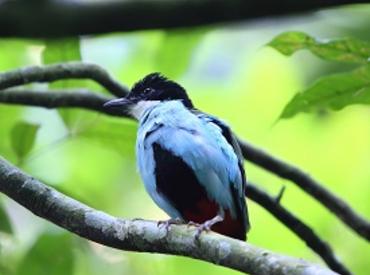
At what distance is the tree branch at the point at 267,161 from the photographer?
448cm

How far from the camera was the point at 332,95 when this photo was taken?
3.64 m

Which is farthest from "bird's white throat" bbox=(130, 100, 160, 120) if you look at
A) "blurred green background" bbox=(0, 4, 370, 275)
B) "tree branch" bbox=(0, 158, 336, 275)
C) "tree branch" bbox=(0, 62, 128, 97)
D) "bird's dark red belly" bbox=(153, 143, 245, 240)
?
"tree branch" bbox=(0, 158, 336, 275)

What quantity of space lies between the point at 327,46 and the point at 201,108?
2.45 m

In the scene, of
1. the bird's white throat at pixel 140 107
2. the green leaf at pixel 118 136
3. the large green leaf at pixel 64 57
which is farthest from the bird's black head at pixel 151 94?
the large green leaf at pixel 64 57

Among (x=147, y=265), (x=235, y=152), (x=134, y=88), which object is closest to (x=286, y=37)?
(x=235, y=152)

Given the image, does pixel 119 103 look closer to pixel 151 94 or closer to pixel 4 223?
pixel 151 94

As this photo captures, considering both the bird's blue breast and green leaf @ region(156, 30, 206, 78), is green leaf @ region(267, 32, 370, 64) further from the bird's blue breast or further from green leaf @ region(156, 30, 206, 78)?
green leaf @ region(156, 30, 206, 78)

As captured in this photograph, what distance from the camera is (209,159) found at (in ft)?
12.0

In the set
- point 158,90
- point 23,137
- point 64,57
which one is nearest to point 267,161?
point 158,90

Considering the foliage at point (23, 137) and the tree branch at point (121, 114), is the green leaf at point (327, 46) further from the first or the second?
the foliage at point (23, 137)

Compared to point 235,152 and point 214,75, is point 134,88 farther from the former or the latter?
point 214,75

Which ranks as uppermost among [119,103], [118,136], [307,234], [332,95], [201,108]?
[332,95]

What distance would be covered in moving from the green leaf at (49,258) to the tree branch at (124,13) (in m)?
0.91

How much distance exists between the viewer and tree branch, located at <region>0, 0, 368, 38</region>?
12.1ft
